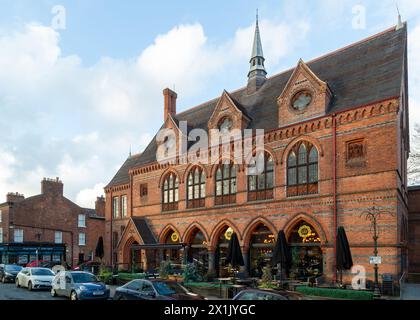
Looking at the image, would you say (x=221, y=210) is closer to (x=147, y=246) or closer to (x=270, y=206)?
(x=270, y=206)

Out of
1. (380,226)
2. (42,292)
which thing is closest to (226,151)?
(380,226)

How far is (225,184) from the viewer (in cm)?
2711

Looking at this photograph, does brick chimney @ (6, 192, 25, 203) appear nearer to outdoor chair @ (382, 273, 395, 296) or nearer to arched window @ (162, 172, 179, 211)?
arched window @ (162, 172, 179, 211)

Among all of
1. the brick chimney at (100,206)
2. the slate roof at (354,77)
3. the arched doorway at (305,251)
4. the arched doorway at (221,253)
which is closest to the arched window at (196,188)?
the arched doorway at (221,253)

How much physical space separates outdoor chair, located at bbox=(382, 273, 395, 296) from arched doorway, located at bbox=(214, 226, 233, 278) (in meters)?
11.3

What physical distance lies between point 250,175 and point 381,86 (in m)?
9.40

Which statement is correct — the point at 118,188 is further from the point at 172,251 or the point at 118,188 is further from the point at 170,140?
the point at 172,251

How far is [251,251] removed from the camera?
82.5 feet

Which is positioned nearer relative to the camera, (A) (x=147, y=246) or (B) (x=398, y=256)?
(B) (x=398, y=256)

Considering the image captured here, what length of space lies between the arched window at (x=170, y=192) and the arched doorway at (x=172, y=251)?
201 centimetres

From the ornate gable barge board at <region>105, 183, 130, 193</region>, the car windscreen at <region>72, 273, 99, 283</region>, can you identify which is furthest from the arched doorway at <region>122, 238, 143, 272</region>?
the car windscreen at <region>72, 273, 99, 283</region>

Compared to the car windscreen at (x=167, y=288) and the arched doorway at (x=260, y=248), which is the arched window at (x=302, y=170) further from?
the car windscreen at (x=167, y=288)
